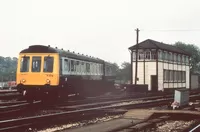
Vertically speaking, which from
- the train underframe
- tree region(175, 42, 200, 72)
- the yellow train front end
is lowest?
the train underframe

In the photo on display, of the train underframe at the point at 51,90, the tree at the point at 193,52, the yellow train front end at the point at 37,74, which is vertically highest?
the tree at the point at 193,52

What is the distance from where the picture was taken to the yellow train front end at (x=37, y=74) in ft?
57.4

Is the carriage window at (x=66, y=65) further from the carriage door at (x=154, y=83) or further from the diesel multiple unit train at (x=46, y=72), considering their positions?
the carriage door at (x=154, y=83)

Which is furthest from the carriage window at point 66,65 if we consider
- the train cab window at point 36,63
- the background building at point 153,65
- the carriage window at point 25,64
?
the background building at point 153,65

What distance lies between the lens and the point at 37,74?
A: 1791cm

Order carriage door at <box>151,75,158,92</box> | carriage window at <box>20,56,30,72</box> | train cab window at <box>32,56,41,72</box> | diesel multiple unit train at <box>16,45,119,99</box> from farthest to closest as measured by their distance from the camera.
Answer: carriage door at <box>151,75,158,92</box> < carriage window at <box>20,56,30,72</box> < train cab window at <box>32,56,41,72</box> < diesel multiple unit train at <box>16,45,119,99</box>

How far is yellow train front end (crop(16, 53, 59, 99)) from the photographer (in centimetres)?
1748

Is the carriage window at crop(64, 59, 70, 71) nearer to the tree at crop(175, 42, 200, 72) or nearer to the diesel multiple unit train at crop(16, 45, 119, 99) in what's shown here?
the diesel multiple unit train at crop(16, 45, 119, 99)

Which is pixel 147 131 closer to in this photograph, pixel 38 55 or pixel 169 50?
pixel 38 55

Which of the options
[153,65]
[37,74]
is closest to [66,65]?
[37,74]

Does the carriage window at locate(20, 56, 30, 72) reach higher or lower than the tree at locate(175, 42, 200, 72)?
lower

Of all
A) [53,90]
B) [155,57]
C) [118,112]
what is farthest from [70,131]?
[155,57]

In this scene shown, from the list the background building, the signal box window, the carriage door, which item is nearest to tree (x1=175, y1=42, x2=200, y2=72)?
the background building

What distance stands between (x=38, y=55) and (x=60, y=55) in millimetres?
1230
